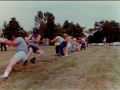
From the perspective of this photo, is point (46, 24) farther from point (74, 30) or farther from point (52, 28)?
point (74, 30)

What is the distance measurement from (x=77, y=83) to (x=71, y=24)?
228 feet

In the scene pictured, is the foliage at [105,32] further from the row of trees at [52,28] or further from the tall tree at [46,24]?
the tall tree at [46,24]

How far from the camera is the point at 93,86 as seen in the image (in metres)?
6.23

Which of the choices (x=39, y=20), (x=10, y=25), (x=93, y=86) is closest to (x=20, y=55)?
(x=93, y=86)

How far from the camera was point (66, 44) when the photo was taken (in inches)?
595

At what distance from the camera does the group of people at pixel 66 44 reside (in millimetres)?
14916

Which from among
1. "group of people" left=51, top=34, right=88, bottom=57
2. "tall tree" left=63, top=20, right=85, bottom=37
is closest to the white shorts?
"group of people" left=51, top=34, right=88, bottom=57

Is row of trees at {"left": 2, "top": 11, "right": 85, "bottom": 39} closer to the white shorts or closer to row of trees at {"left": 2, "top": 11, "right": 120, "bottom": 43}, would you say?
row of trees at {"left": 2, "top": 11, "right": 120, "bottom": 43}

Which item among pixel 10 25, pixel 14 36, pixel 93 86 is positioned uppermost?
pixel 10 25

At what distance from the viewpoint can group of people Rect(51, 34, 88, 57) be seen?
587 inches

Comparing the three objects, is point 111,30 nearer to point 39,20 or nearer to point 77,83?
point 39,20

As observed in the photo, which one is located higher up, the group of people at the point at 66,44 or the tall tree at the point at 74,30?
the tall tree at the point at 74,30

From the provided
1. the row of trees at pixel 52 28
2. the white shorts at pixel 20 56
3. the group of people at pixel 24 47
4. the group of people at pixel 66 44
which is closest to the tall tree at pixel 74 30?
the row of trees at pixel 52 28

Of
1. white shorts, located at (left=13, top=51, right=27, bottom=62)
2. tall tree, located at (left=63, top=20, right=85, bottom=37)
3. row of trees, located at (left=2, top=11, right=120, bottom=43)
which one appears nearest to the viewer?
white shorts, located at (left=13, top=51, right=27, bottom=62)
